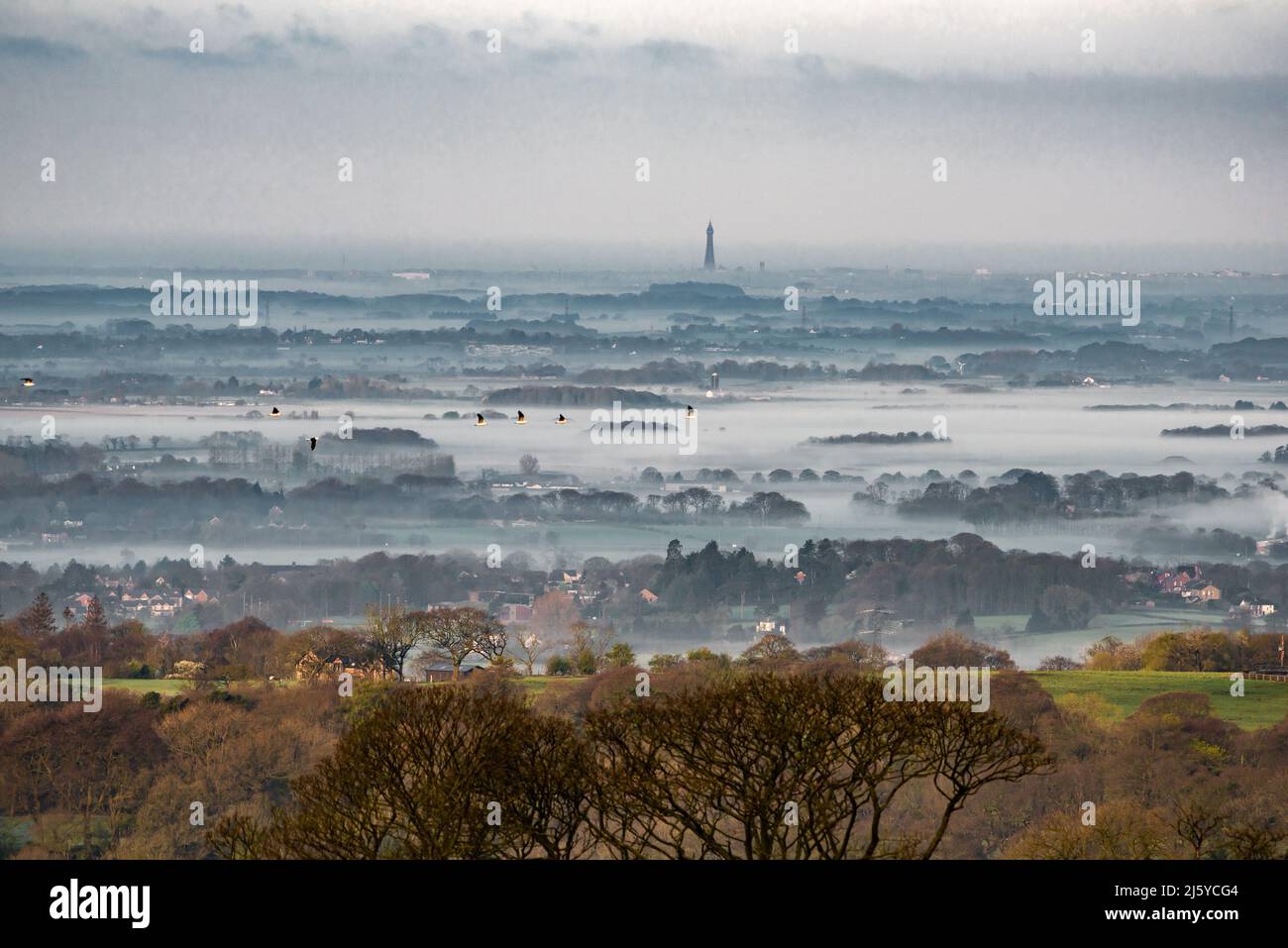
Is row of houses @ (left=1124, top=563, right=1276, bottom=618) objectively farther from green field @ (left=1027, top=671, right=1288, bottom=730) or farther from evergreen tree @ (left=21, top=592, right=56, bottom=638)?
evergreen tree @ (left=21, top=592, right=56, bottom=638)

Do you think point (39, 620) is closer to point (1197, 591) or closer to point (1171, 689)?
point (1171, 689)

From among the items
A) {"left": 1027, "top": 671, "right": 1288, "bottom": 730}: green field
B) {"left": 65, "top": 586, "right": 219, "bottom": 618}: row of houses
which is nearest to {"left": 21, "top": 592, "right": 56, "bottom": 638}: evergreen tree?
{"left": 65, "top": 586, "right": 219, "bottom": 618}: row of houses

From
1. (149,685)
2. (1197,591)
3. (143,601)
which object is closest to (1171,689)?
(1197,591)

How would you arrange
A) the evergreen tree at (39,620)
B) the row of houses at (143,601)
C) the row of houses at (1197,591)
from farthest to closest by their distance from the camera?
the row of houses at (1197,591) → the row of houses at (143,601) → the evergreen tree at (39,620)

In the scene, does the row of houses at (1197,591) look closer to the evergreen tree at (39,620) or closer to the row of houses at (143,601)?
the row of houses at (143,601)

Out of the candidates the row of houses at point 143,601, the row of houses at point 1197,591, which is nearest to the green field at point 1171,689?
the row of houses at point 1197,591
